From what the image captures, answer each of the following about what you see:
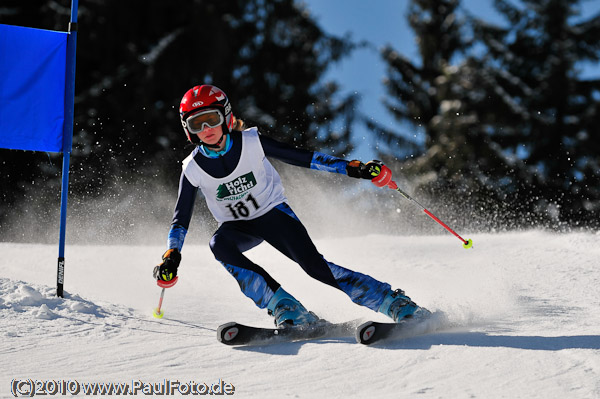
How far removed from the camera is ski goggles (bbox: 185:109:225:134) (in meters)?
3.85

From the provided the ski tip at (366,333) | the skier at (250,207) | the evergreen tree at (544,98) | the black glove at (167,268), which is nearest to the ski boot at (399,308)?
the skier at (250,207)

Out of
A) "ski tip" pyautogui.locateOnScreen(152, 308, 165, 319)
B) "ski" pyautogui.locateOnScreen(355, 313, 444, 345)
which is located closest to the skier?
"ski" pyautogui.locateOnScreen(355, 313, 444, 345)

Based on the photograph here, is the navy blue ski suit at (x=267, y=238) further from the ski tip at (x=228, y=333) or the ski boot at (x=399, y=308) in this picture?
the ski tip at (x=228, y=333)

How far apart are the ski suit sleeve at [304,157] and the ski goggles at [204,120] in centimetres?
30

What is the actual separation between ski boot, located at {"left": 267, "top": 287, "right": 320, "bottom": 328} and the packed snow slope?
23 centimetres

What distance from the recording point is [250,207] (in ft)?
13.1

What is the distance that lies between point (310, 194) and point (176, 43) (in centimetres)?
1003

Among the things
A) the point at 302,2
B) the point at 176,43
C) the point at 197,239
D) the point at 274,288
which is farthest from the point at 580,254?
the point at 302,2

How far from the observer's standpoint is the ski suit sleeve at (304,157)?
386 centimetres

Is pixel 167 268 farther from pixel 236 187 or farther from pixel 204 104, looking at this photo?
pixel 204 104

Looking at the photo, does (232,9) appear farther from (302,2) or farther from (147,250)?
(147,250)

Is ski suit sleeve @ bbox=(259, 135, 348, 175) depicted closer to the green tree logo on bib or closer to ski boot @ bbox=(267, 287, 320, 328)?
the green tree logo on bib

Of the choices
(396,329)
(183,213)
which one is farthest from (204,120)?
(396,329)

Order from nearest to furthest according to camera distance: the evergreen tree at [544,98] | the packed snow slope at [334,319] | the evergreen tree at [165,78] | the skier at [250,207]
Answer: the packed snow slope at [334,319], the skier at [250,207], the evergreen tree at [165,78], the evergreen tree at [544,98]
